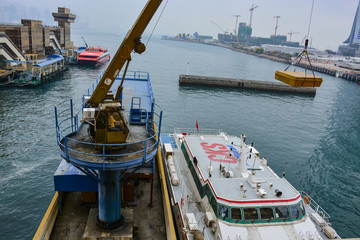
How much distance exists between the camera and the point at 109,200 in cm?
1467

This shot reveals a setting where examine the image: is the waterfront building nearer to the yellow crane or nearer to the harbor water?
the harbor water

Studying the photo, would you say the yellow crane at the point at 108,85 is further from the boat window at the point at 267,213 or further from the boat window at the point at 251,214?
the boat window at the point at 267,213

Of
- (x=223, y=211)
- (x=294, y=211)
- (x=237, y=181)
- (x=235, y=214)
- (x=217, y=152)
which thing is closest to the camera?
(x=235, y=214)

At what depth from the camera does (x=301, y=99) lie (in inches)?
2876

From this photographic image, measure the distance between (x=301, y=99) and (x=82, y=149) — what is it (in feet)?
234

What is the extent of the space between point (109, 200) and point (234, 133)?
3184cm

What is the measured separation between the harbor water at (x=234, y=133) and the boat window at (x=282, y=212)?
10.9 m

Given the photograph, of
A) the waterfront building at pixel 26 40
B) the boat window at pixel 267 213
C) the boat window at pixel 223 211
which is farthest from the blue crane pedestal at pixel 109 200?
the waterfront building at pixel 26 40

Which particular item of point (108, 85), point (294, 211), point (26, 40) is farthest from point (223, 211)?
point (26, 40)

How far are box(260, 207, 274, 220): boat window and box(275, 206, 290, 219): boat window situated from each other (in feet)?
1.22

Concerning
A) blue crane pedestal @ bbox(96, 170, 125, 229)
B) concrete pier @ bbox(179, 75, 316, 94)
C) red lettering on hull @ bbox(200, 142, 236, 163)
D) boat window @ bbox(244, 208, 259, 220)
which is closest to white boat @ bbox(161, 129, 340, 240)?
boat window @ bbox(244, 208, 259, 220)

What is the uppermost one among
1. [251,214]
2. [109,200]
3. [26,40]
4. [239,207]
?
[26,40]

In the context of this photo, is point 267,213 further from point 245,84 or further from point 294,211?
point 245,84

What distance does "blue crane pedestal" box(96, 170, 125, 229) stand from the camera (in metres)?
14.2
